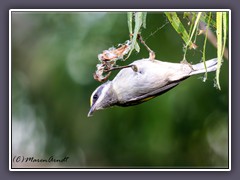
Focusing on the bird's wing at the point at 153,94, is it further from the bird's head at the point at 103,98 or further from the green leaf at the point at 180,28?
the green leaf at the point at 180,28

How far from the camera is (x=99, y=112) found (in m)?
3.89

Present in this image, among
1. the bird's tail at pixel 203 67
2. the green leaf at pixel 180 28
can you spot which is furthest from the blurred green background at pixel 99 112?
the green leaf at pixel 180 28

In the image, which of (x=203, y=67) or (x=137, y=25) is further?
(x=203, y=67)

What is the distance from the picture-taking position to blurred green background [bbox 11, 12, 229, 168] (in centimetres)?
331

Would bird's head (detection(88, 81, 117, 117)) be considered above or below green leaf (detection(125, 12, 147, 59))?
below

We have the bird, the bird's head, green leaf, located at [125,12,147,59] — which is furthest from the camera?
the bird's head

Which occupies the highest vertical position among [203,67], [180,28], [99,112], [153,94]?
[180,28]

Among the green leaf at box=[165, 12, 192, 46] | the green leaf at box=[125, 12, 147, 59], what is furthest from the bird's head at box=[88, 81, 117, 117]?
the green leaf at box=[165, 12, 192, 46]

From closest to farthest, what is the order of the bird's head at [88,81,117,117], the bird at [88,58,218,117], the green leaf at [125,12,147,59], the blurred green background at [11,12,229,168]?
the green leaf at [125,12,147,59]
the bird at [88,58,218,117]
the bird's head at [88,81,117,117]
the blurred green background at [11,12,229,168]

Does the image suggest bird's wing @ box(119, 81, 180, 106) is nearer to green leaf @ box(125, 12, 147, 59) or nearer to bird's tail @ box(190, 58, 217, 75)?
bird's tail @ box(190, 58, 217, 75)

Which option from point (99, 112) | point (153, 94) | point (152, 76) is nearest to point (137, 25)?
point (152, 76)

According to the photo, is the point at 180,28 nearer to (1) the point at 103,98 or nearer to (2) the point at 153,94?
(2) the point at 153,94
